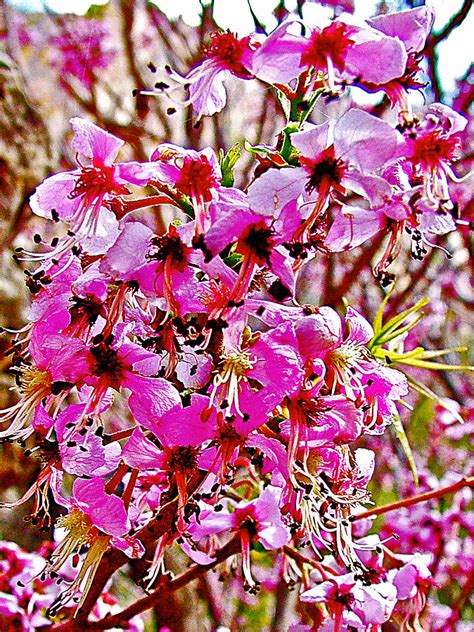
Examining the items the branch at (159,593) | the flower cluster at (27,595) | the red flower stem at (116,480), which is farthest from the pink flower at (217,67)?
the flower cluster at (27,595)

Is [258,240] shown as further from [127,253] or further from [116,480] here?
[116,480]

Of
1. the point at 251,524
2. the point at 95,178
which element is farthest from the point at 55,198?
the point at 251,524

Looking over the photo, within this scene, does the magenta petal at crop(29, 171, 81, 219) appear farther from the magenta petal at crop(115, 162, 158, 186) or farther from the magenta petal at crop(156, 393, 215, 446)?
the magenta petal at crop(156, 393, 215, 446)

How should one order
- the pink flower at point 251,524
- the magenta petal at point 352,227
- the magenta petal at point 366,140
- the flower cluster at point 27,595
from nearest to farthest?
the magenta petal at point 366,140, the magenta petal at point 352,227, the pink flower at point 251,524, the flower cluster at point 27,595

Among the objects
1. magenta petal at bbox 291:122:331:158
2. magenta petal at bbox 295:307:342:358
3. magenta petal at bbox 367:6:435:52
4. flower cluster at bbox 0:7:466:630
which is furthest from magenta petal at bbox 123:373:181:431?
magenta petal at bbox 367:6:435:52

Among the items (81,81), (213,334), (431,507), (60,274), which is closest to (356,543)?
(213,334)

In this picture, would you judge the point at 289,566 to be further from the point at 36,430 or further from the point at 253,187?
the point at 253,187

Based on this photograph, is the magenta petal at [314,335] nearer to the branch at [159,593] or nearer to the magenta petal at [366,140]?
the magenta petal at [366,140]
